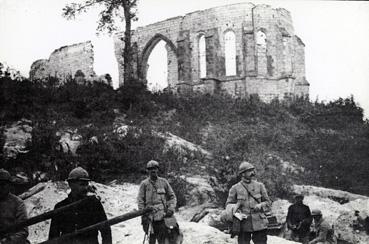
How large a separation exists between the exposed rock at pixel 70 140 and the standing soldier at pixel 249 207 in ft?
25.2

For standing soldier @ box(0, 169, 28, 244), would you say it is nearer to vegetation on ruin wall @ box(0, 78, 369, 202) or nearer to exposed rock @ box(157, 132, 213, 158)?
vegetation on ruin wall @ box(0, 78, 369, 202)

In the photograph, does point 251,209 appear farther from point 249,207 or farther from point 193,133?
point 193,133

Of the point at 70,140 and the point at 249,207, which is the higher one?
the point at 70,140

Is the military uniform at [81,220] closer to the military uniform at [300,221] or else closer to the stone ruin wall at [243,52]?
the military uniform at [300,221]

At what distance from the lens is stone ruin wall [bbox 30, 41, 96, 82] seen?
28734 mm

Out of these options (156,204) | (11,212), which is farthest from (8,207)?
(156,204)

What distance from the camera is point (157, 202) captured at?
756cm

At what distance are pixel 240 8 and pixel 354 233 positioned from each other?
19677 mm

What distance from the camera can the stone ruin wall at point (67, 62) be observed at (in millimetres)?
28734

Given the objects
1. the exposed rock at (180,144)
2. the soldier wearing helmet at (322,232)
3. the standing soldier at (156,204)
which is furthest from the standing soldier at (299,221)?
the exposed rock at (180,144)

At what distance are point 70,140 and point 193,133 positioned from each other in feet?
19.3

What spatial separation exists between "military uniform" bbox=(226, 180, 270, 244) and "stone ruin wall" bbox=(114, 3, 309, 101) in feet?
66.0

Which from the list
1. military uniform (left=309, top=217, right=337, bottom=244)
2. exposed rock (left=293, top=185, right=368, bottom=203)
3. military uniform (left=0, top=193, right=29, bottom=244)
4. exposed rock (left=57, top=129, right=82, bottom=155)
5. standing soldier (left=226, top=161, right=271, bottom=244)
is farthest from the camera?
exposed rock (left=293, top=185, right=368, bottom=203)

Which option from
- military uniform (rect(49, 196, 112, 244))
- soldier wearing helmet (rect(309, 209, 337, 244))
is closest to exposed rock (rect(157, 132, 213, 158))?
soldier wearing helmet (rect(309, 209, 337, 244))
